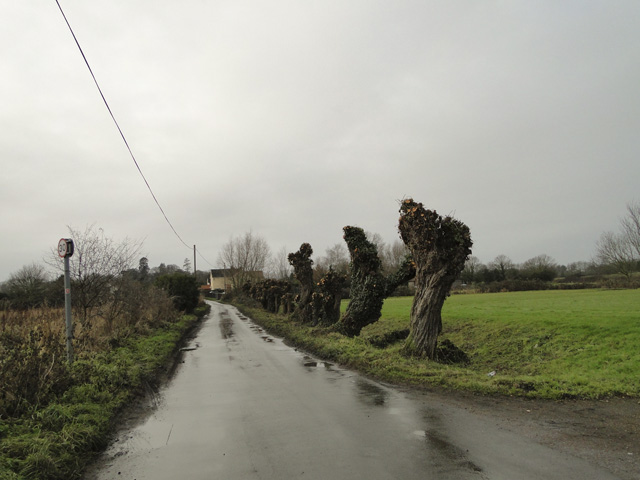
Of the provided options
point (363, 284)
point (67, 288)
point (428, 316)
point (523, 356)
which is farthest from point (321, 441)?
point (363, 284)

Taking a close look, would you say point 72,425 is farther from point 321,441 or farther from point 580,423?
point 580,423

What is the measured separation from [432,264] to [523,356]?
166 inches

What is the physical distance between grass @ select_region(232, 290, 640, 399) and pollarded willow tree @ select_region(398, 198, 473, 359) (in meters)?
0.68

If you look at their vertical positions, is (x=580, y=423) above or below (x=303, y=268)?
below

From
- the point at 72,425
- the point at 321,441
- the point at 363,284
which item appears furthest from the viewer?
the point at 363,284

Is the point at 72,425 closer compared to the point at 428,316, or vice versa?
→ the point at 72,425

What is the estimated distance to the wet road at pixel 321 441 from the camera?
4211 mm

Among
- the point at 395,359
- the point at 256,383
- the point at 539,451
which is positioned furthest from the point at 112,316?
the point at 539,451

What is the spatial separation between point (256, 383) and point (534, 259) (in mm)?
73452

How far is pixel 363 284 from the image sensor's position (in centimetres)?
1514

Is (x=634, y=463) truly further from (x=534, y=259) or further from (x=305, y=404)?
(x=534, y=259)

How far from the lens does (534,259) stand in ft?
235

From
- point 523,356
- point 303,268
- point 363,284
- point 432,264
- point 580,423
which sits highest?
point 303,268

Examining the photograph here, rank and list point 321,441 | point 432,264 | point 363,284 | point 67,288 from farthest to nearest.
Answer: point 363,284 < point 432,264 < point 67,288 < point 321,441
